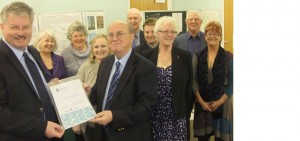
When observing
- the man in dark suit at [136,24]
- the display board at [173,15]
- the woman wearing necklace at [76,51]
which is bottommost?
the woman wearing necklace at [76,51]

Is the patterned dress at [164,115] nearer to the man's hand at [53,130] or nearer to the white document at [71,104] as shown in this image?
the white document at [71,104]

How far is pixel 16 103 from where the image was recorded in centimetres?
154

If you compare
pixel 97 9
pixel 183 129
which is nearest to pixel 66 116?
pixel 183 129

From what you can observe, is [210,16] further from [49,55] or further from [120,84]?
[120,84]

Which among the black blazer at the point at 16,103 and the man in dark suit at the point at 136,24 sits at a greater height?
the man in dark suit at the point at 136,24

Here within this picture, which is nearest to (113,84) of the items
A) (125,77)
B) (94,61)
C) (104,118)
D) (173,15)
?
(125,77)

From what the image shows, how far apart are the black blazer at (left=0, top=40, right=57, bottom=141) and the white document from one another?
12 centimetres

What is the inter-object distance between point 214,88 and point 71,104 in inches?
62.4

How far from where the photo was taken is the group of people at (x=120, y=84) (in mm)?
1557

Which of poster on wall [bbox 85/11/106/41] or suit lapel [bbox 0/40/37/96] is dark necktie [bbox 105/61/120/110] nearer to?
suit lapel [bbox 0/40/37/96]

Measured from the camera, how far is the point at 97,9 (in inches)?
175

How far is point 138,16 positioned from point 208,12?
9.60ft

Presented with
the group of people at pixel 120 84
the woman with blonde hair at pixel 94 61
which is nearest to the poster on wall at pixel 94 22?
the group of people at pixel 120 84
